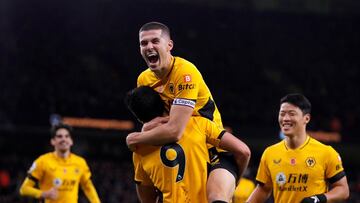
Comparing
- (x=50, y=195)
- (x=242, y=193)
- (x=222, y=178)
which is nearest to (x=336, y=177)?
(x=222, y=178)

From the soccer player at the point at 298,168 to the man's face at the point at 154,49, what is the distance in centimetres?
184

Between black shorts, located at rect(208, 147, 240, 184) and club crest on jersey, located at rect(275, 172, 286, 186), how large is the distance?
4.09 feet

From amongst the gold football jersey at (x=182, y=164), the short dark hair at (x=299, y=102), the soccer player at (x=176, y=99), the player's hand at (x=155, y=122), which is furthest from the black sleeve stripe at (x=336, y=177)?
the player's hand at (x=155, y=122)

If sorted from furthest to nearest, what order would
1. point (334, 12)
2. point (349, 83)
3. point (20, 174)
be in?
point (334, 12)
point (349, 83)
point (20, 174)

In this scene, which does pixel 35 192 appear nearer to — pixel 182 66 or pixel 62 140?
pixel 62 140

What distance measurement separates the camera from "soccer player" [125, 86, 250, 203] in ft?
14.5

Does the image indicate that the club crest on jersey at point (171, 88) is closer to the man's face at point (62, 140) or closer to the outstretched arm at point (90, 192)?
the outstretched arm at point (90, 192)

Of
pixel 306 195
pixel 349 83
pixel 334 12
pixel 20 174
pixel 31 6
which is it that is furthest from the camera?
pixel 334 12

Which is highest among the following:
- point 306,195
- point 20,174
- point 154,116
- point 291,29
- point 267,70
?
point 291,29

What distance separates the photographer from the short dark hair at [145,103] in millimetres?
4449

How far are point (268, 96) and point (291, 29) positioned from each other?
11.8ft

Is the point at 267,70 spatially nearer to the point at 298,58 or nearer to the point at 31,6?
the point at 298,58

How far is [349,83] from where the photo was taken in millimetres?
22828

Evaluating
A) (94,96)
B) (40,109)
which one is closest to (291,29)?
(94,96)
